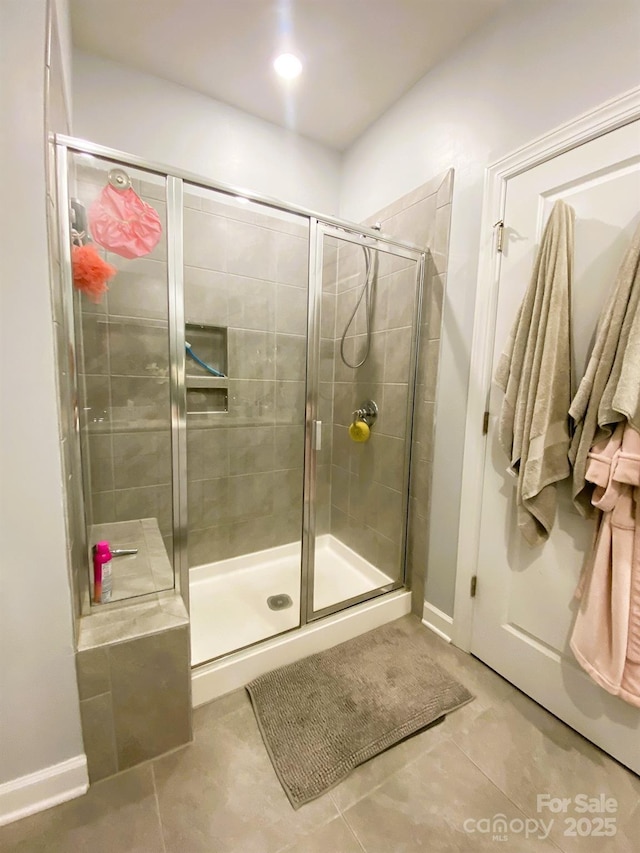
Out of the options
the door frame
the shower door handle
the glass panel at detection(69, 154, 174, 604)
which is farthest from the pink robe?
the glass panel at detection(69, 154, 174, 604)

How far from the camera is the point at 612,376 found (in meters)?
1.00

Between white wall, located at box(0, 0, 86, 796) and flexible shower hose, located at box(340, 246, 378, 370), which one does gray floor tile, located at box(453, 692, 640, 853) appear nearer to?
white wall, located at box(0, 0, 86, 796)

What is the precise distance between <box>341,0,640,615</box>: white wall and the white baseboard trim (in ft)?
0.16

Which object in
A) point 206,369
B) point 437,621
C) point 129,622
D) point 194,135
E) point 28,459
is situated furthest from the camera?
point 206,369

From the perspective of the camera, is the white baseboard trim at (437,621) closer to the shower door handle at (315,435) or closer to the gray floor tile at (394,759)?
the gray floor tile at (394,759)

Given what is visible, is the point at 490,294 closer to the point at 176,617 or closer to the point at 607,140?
the point at 607,140

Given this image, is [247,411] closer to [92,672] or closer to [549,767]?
[92,672]

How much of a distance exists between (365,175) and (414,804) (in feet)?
9.11

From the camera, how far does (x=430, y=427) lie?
1693 mm

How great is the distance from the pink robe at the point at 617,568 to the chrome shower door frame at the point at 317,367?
0.86 meters

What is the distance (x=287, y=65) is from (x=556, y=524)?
2281 mm

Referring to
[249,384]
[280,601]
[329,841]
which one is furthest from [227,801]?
[249,384]

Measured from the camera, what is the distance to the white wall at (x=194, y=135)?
1.62 metres

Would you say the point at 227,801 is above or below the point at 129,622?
below
